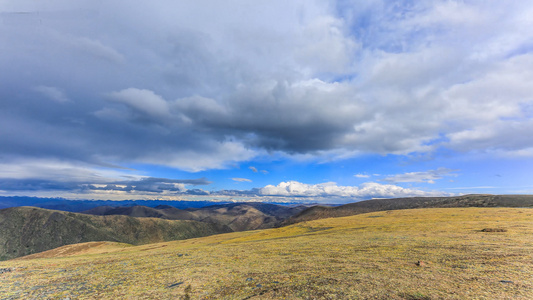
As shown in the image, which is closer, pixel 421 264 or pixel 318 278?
pixel 318 278

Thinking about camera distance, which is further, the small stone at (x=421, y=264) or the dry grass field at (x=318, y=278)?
the small stone at (x=421, y=264)

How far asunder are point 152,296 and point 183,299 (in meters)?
2.03

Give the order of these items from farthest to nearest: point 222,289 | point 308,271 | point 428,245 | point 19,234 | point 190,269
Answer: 1. point 19,234
2. point 428,245
3. point 190,269
4. point 308,271
5. point 222,289

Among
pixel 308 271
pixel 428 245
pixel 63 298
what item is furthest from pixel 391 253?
pixel 63 298

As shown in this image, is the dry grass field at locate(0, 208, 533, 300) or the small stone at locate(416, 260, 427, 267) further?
the small stone at locate(416, 260, 427, 267)

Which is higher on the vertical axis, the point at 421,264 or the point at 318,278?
the point at 421,264

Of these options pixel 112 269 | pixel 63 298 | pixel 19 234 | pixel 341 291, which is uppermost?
pixel 341 291

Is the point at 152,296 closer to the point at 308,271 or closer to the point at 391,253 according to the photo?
the point at 308,271

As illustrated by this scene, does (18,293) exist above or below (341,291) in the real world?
below

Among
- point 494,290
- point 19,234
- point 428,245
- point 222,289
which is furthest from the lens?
point 19,234

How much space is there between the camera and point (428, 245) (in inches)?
889

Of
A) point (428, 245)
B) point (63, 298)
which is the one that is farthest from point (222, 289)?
point (428, 245)

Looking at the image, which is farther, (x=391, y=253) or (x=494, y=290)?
(x=391, y=253)

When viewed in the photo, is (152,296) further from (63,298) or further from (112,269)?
(112,269)
